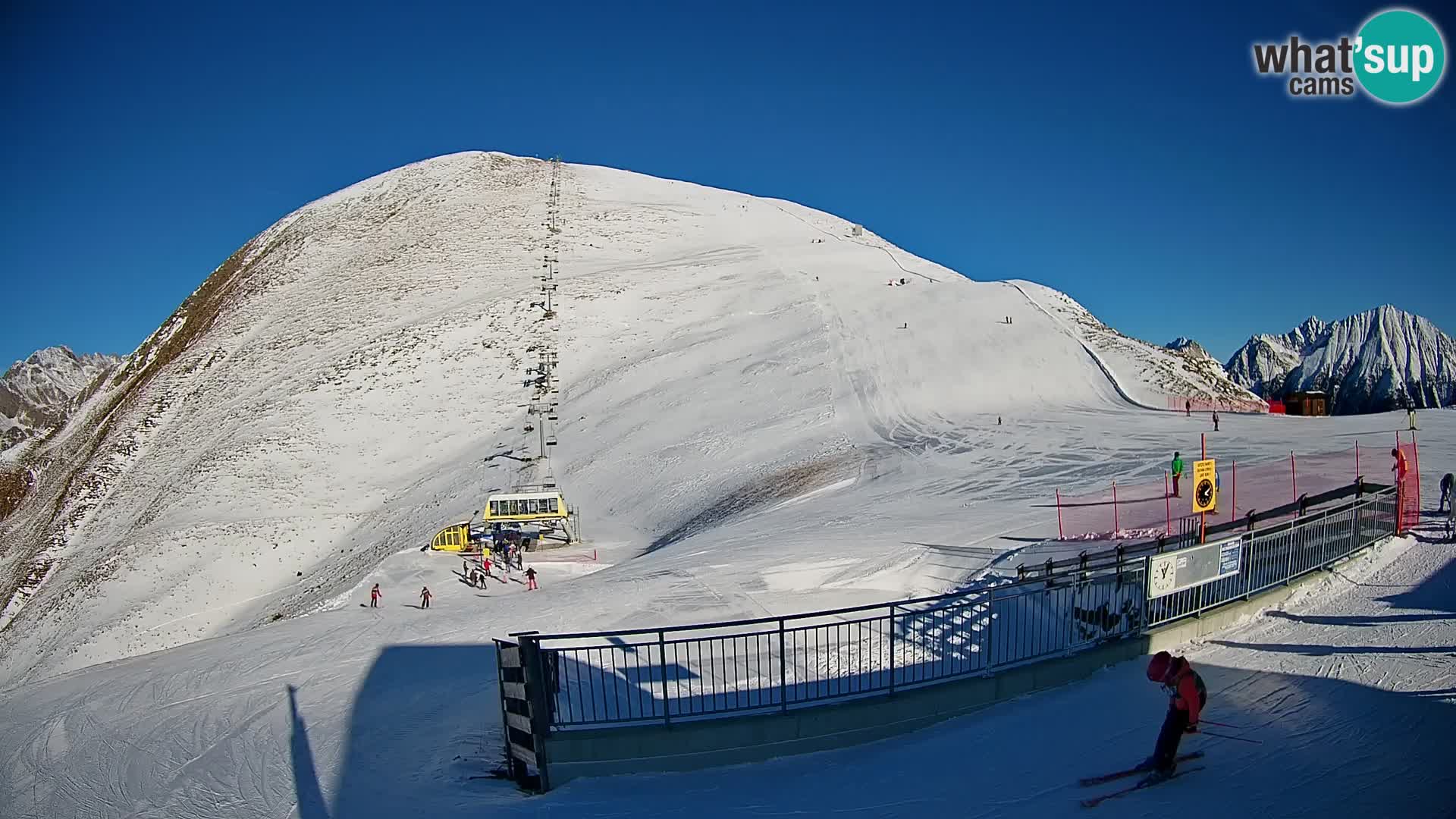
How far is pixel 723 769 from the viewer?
8.61m

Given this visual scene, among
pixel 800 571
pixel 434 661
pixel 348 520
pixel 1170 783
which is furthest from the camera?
pixel 348 520

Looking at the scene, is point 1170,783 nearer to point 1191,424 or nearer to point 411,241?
point 1191,424

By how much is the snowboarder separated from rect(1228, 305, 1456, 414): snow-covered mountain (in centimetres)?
8726

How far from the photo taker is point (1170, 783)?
6.99 metres

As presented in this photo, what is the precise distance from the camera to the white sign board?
9680mm

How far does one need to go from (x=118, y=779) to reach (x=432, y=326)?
45279mm

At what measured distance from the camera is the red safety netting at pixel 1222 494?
18.0 meters

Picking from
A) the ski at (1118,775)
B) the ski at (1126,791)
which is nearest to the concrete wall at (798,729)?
the ski at (1118,775)

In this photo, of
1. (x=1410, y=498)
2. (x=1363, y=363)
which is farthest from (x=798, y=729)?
(x=1363, y=363)

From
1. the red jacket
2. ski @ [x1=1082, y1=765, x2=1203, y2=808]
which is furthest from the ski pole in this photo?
the red jacket

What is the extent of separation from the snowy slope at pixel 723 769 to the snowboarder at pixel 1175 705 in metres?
0.19

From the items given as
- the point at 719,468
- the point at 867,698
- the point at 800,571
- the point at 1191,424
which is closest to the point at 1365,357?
the point at 1191,424

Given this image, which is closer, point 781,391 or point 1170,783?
point 1170,783

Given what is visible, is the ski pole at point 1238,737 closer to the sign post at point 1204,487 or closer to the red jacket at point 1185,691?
the red jacket at point 1185,691
